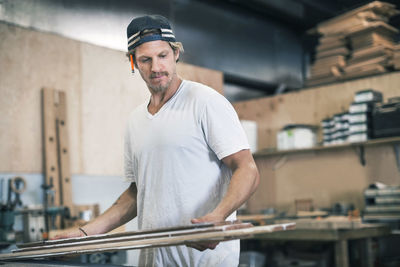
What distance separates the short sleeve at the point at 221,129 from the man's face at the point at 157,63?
15 cm

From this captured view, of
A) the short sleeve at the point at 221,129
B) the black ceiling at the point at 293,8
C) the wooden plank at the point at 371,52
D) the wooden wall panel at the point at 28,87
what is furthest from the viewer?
the black ceiling at the point at 293,8

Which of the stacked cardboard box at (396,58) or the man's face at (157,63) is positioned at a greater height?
the stacked cardboard box at (396,58)

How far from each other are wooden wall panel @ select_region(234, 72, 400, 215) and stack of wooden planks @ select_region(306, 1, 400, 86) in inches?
6.8

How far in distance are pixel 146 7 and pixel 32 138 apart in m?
1.63

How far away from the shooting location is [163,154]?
1486mm

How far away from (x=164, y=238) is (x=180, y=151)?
47cm

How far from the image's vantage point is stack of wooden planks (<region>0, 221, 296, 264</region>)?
97cm

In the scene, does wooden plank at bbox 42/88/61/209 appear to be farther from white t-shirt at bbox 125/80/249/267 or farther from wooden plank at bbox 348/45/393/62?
wooden plank at bbox 348/45/393/62

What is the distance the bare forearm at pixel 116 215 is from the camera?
5.37 ft

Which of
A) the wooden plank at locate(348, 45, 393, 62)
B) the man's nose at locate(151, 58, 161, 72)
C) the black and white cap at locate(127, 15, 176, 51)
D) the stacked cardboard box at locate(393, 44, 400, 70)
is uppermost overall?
the wooden plank at locate(348, 45, 393, 62)

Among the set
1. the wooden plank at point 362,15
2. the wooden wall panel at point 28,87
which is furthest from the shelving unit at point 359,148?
the wooden wall panel at point 28,87

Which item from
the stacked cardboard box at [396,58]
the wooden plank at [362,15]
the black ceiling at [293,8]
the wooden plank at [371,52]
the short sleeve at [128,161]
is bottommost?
the short sleeve at [128,161]

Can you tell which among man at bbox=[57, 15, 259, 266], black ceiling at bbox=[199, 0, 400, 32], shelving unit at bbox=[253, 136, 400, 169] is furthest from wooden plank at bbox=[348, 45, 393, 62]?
man at bbox=[57, 15, 259, 266]

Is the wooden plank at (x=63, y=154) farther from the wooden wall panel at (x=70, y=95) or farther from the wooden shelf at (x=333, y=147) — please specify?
the wooden shelf at (x=333, y=147)
